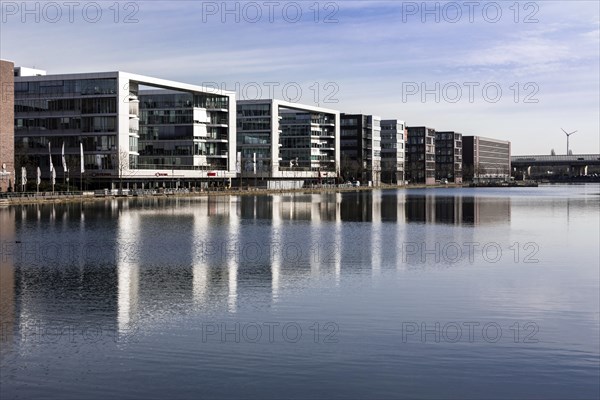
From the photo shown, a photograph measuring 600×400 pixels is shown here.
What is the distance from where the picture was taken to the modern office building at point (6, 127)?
8812cm

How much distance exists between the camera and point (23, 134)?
114 m

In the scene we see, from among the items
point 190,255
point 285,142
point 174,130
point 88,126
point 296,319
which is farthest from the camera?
point 285,142

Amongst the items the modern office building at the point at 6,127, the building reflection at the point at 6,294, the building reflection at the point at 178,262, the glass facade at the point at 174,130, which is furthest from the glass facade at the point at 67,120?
the building reflection at the point at 6,294

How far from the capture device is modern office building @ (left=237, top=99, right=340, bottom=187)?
15625cm

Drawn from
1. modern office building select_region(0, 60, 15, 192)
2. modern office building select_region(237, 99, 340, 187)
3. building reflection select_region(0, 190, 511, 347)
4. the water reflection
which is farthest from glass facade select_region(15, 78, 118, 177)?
building reflection select_region(0, 190, 511, 347)

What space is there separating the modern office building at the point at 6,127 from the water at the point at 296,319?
52.2 meters

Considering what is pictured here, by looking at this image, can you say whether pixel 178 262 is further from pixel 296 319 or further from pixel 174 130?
pixel 174 130

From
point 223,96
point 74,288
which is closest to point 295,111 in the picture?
point 223,96

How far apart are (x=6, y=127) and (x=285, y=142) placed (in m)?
92.5

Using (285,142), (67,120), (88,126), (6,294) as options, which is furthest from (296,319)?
(285,142)

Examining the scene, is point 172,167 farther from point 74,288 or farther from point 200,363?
point 200,363

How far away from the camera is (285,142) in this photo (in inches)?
6929

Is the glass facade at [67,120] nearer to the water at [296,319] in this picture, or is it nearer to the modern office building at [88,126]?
the modern office building at [88,126]

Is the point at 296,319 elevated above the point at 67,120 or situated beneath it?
situated beneath
